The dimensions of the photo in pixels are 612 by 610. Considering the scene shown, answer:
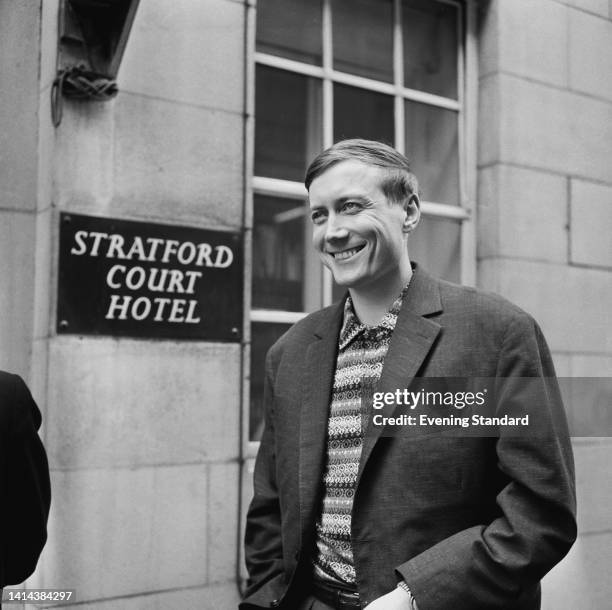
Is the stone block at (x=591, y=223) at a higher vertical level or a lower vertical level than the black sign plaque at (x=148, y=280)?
higher

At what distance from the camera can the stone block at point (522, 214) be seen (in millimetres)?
5957

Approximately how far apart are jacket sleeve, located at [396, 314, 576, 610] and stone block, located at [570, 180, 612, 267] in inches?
164

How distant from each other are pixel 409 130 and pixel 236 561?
3.08 meters

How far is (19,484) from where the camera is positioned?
2.70m

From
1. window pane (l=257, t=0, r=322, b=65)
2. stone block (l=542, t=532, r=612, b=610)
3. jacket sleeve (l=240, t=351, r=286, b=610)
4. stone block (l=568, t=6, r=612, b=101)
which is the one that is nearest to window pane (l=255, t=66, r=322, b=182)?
window pane (l=257, t=0, r=322, b=65)

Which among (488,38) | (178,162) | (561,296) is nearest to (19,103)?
(178,162)

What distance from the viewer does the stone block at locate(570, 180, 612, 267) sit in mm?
6230

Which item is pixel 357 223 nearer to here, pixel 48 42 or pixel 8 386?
pixel 8 386

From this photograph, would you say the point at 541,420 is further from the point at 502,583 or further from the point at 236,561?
the point at 236,561

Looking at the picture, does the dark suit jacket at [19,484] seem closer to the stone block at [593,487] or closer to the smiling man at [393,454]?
the smiling man at [393,454]

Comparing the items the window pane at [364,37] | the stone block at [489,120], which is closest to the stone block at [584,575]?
the stone block at [489,120]

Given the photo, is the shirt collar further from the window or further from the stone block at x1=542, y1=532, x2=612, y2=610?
the stone block at x1=542, y1=532, x2=612, y2=610

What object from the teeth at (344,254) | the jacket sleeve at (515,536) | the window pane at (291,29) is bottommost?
the jacket sleeve at (515,536)

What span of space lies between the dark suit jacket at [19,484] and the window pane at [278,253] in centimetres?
252
